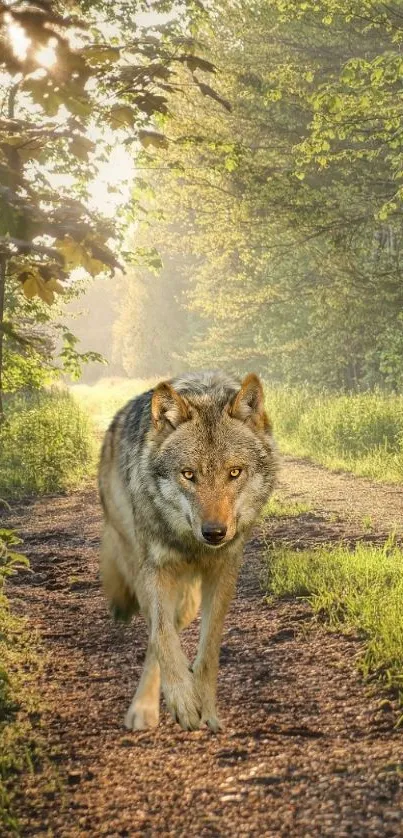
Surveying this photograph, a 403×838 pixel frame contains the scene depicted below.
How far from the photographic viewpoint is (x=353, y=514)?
28.0 feet

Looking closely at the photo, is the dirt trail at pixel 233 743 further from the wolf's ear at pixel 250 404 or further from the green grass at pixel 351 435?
the green grass at pixel 351 435

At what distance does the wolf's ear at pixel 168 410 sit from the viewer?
3699 mm

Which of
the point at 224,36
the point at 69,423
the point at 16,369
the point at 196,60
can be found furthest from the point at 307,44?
the point at 196,60

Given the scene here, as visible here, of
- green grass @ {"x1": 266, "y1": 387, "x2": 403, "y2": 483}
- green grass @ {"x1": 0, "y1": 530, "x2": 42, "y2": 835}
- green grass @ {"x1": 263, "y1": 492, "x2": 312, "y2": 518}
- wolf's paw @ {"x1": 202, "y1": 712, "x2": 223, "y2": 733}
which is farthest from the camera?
green grass @ {"x1": 266, "y1": 387, "x2": 403, "y2": 483}

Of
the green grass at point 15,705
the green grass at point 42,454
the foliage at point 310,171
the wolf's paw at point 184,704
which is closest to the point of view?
the green grass at point 15,705

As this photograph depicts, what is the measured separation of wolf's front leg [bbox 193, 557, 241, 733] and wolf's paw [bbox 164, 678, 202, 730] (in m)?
0.17

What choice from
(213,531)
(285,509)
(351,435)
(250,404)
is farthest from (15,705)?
(351,435)

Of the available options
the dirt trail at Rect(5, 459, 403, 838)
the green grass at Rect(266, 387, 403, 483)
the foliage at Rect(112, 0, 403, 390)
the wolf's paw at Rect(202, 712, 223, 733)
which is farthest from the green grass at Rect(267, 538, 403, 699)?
the green grass at Rect(266, 387, 403, 483)

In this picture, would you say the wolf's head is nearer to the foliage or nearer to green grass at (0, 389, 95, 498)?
the foliage

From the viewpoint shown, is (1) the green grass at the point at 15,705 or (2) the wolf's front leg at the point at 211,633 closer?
(1) the green grass at the point at 15,705

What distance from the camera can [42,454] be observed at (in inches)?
471

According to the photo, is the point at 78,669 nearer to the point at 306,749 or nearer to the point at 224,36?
the point at 306,749

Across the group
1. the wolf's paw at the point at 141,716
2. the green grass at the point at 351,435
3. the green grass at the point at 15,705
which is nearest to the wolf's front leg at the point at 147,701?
the wolf's paw at the point at 141,716

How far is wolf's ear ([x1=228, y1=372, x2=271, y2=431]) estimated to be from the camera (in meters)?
3.74
